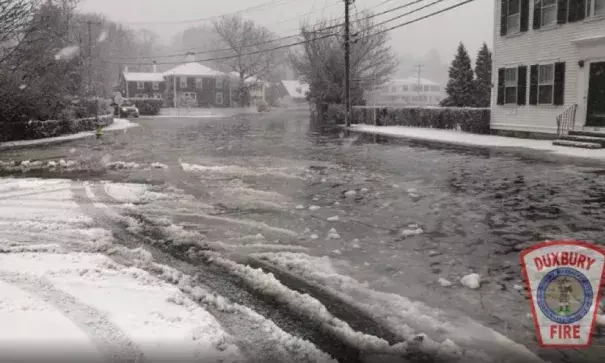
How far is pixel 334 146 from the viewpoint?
21141 mm

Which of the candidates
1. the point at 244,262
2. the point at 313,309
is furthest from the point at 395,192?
the point at 313,309

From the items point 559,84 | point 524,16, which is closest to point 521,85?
point 559,84

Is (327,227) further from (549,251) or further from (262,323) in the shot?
(262,323)

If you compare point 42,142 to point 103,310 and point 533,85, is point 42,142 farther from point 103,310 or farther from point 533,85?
point 103,310

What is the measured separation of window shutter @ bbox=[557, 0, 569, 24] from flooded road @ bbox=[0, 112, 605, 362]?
22.3ft

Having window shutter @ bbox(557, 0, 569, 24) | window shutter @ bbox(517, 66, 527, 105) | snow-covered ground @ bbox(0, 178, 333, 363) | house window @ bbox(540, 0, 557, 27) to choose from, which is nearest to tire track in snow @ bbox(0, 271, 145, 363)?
snow-covered ground @ bbox(0, 178, 333, 363)

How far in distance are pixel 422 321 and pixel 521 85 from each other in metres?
20.3

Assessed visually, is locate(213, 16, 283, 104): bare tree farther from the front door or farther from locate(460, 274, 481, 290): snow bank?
locate(460, 274, 481, 290): snow bank

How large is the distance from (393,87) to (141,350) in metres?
122

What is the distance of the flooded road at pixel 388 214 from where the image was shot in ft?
16.3

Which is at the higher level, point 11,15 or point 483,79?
point 11,15

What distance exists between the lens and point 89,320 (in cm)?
438

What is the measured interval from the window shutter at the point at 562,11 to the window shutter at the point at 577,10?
9.9 inches

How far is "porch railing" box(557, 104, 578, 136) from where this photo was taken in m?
19.5
